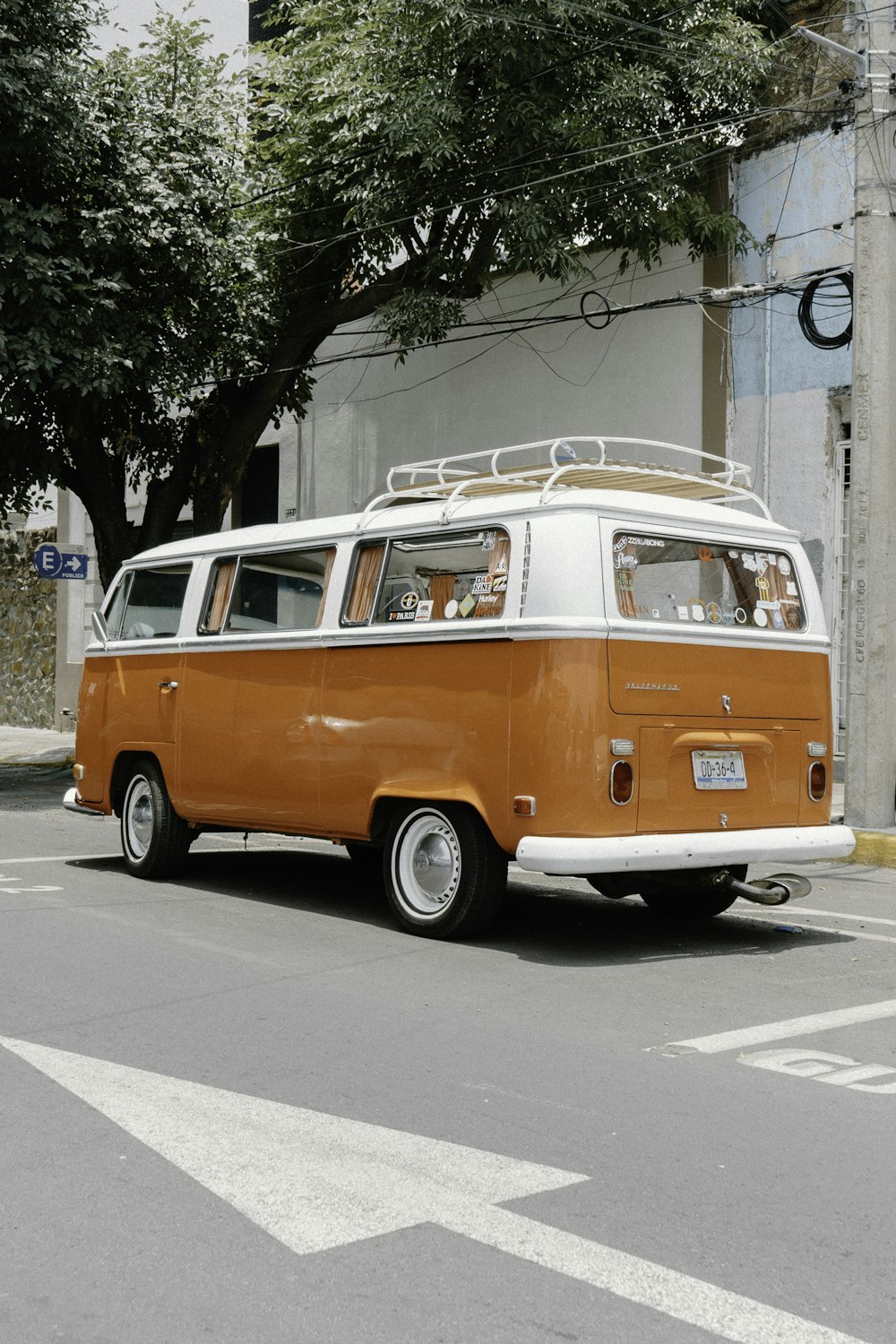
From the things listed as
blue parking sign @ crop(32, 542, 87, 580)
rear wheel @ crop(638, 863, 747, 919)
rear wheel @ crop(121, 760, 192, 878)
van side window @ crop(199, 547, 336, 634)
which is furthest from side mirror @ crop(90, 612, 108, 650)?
blue parking sign @ crop(32, 542, 87, 580)

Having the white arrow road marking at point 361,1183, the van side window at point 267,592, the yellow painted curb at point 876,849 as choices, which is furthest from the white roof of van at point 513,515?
the yellow painted curb at point 876,849

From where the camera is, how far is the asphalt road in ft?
10.7

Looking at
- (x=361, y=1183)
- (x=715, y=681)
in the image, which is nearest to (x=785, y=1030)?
(x=715, y=681)

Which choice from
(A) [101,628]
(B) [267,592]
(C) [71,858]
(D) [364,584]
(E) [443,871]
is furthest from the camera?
(C) [71,858]

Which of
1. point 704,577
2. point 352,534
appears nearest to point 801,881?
point 704,577

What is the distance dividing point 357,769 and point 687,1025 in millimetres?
2821

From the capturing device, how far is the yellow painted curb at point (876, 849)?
1127cm

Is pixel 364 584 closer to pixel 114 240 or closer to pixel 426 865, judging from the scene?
pixel 426 865

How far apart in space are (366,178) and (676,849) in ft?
38.0

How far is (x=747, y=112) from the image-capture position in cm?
1644

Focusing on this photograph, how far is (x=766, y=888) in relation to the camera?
7.96 meters

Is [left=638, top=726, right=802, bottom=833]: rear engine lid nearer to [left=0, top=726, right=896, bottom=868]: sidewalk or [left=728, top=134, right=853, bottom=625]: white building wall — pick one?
[left=0, top=726, right=896, bottom=868]: sidewalk

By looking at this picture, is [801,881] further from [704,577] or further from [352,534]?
[352,534]

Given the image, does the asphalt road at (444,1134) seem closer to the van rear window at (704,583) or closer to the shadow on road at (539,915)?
the shadow on road at (539,915)
